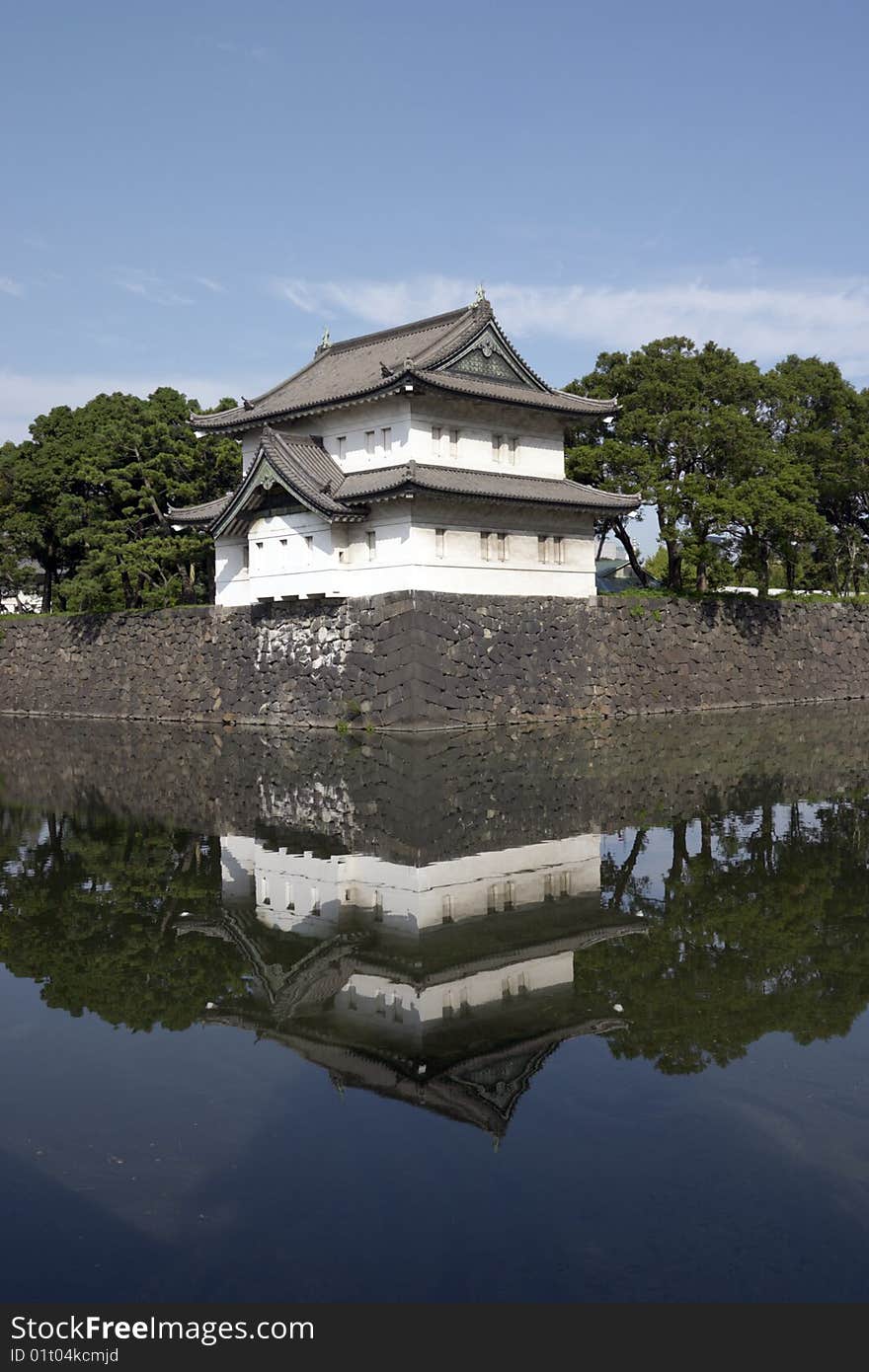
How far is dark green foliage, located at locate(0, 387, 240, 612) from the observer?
4081 cm

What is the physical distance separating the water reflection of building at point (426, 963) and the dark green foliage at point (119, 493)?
28810 mm

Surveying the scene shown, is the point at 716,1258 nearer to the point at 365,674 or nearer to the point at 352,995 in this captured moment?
the point at 352,995

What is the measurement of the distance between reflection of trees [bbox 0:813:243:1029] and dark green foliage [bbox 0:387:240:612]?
83.2 feet

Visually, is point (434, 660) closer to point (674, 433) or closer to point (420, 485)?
point (420, 485)

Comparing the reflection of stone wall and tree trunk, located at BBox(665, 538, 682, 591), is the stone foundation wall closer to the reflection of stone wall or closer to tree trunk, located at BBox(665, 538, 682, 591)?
the reflection of stone wall

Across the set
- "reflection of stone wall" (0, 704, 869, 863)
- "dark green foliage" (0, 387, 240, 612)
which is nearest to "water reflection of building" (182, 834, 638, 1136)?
"reflection of stone wall" (0, 704, 869, 863)

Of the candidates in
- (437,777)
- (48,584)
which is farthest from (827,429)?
(437,777)

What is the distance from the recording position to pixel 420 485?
30.2 meters

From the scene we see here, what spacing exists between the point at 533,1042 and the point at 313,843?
7.59 meters

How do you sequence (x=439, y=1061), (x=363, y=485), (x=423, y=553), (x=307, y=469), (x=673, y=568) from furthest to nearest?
1. (x=673, y=568)
2. (x=307, y=469)
3. (x=363, y=485)
4. (x=423, y=553)
5. (x=439, y=1061)

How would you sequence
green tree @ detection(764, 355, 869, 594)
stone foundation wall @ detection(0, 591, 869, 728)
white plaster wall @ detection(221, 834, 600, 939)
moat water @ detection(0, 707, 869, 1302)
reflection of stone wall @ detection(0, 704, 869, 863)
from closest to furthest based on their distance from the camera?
1. moat water @ detection(0, 707, 869, 1302)
2. white plaster wall @ detection(221, 834, 600, 939)
3. reflection of stone wall @ detection(0, 704, 869, 863)
4. stone foundation wall @ detection(0, 591, 869, 728)
5. green tree @ detection(764, 355, 869, 594)

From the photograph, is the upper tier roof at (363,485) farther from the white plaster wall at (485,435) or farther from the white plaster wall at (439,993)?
the white plaster wall at (439,993)

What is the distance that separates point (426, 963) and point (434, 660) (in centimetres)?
2194

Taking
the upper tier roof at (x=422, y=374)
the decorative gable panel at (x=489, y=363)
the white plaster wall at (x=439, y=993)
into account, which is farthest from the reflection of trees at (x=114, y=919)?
the decorative gable panel at (x=489, y=363)
